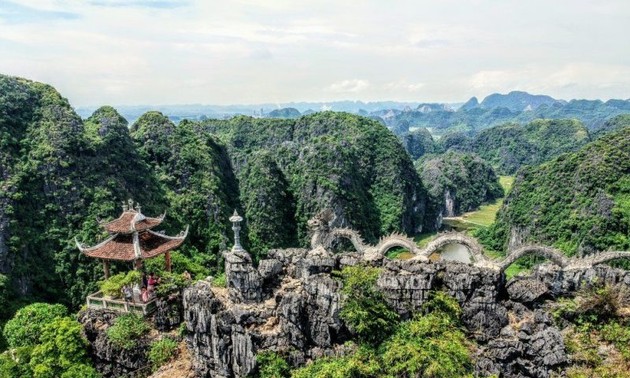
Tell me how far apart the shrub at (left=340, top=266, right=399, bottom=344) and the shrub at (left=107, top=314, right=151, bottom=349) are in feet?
26.2

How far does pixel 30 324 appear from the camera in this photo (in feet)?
61.3

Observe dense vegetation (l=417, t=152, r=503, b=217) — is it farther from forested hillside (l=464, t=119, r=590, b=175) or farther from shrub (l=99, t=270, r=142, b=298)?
shrub (l=99, t=270, r=142, b=298)

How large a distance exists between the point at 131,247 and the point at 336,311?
9.48 metres

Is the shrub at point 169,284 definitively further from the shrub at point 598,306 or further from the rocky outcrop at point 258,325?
the shrub at point 598,306

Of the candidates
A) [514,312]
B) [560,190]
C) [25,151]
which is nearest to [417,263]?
[514,312]

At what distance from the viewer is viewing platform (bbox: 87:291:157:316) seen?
18719 mm

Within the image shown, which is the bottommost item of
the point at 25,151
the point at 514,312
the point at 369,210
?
the point at 369,210

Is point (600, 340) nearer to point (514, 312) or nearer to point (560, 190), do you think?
point (514, 312)

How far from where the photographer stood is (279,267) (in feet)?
63.3

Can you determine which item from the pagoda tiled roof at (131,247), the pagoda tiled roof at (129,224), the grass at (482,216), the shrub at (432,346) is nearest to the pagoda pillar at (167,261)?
the pagoda tiled roof at (131,247)

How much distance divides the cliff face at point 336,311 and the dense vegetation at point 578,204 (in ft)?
85.7

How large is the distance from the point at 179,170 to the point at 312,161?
1655 cm

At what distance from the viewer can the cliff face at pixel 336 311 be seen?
52.9 ft

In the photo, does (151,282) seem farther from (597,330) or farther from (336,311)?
(597,330)
